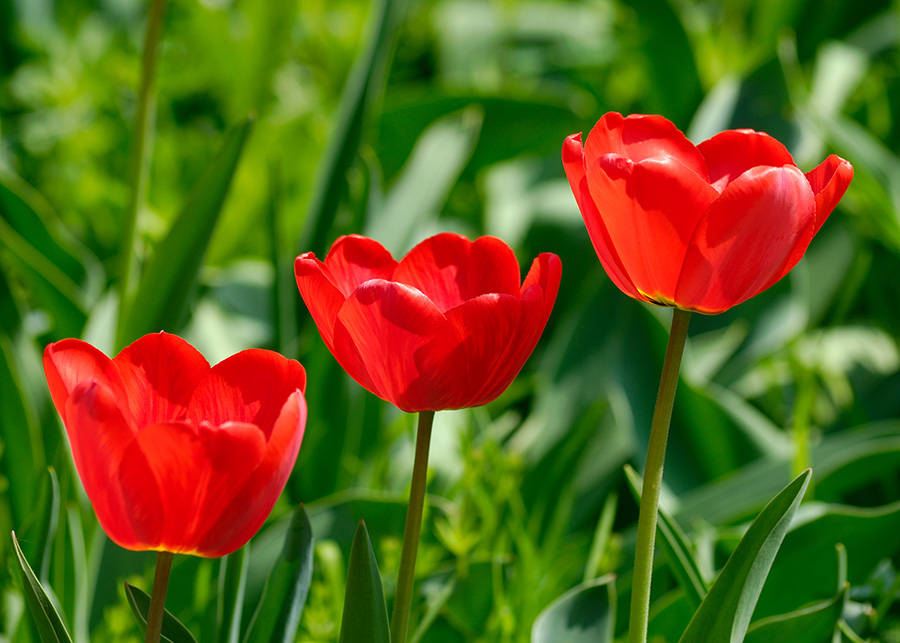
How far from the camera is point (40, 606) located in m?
0.41

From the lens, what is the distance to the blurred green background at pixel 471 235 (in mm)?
785

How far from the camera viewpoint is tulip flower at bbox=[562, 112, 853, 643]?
1.30ft

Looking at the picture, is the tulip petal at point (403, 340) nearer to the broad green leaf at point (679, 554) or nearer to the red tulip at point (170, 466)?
the red tulip at point (170, 466)

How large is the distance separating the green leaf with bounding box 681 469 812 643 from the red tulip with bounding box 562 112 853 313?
0.32ft

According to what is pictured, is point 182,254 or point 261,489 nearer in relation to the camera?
point 261,489

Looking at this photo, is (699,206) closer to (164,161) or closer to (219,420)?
(219,420)

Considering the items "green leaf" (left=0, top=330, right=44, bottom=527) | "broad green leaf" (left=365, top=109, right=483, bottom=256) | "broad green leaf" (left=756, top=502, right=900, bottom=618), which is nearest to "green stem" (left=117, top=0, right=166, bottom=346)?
"green leaf" (left=0, top=330, right=44, bottom=527)

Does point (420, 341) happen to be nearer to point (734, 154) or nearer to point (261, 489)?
point (261, 489)

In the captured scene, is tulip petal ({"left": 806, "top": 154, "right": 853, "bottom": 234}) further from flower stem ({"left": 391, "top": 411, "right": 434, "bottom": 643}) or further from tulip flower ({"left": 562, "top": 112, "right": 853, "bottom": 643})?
flower stem ({"left": 391, "top": 411, "right": 434, "bottom": 643})

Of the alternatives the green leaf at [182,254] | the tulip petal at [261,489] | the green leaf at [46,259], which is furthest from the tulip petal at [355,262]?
the green leaf at [46,259]

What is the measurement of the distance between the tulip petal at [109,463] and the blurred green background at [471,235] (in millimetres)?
187

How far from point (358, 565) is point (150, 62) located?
54 cm

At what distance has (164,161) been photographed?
1634mm

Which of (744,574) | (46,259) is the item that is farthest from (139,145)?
(744,574)
